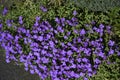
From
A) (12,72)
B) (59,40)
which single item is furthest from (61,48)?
(12,72)

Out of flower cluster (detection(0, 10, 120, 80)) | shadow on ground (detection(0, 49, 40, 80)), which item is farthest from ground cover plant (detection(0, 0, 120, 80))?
shadow on ground (detection(0, 49, 40, 80))

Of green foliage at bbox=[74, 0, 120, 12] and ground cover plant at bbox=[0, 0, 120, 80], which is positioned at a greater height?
green foliage at bbox=[74, 0, 120, 12]

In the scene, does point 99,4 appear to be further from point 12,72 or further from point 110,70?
point 12,72

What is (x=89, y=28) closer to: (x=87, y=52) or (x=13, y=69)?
(x=87, y=52)

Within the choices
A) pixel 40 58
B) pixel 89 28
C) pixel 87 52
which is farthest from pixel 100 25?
pixel 40 58

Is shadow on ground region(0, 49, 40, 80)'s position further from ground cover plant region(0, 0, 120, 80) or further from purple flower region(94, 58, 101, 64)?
purple flower region(94, 58, 101, 64)

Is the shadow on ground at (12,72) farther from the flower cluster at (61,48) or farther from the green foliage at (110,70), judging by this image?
the green foliage at (110,70)

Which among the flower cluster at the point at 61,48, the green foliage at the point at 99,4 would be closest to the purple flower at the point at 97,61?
the flower cluster at the point at 61,48
